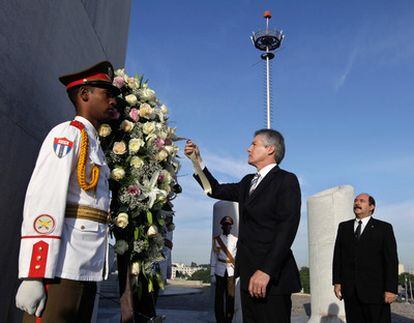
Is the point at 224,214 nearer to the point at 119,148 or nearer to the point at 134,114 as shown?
the point at 134,114

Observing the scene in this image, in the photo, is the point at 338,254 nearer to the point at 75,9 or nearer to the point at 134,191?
the point at 134,191

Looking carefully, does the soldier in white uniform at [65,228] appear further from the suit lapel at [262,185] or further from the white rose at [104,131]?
the suit lapel at [262,185]

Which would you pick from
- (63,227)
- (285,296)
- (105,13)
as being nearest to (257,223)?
(285,296)

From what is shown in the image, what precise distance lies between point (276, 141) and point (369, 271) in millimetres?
2413

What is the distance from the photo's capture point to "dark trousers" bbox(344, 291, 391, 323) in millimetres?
4637

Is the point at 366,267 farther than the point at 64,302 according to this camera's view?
Yes

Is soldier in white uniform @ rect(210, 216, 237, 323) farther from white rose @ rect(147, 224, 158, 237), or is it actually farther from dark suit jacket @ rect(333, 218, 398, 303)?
white rose @ rect(147, 224, 158, 237)

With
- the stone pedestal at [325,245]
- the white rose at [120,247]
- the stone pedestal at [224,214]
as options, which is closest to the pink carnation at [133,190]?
the white rose at [120,247]

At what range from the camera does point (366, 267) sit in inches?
191

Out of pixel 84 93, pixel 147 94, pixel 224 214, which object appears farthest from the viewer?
pixel 224 214

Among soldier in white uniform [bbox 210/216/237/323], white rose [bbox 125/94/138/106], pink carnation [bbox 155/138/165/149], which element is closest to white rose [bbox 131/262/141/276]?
pink carnation [bbox 155/138/165/149]

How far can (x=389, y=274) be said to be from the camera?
4719 millimetres

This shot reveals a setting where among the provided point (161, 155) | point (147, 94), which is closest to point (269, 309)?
point (161, 155)

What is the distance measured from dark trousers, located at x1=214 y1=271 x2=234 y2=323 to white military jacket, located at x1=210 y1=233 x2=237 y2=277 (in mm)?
115
